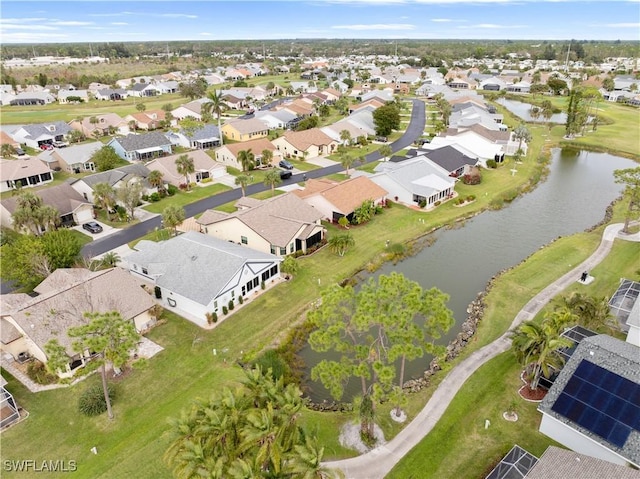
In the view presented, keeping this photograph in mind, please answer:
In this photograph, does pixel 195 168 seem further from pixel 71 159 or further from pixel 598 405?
pixel 598 405

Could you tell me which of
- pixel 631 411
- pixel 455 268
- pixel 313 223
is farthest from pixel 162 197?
pixel 631 411

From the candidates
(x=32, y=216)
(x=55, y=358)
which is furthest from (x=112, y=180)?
(x=55, y=358)

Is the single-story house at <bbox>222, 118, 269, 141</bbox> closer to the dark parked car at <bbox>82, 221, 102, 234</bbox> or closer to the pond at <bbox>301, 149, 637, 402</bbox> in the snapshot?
the dark parked car at <bbox>82, 221, 102, 234</bbox>

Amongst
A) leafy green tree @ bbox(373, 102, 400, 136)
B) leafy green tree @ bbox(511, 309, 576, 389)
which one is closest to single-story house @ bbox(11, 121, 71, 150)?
leafy green tree @ bbox(373, 102, 400, 136)

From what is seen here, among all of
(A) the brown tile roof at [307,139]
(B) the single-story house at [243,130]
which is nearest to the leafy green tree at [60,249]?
(A) the brown tile roof at [307,139]

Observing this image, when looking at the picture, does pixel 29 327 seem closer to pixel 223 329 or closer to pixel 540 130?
pixel 223 329

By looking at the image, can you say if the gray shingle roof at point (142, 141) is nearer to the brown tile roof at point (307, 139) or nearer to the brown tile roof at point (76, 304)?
the brown tile roof at point (307, 139)
